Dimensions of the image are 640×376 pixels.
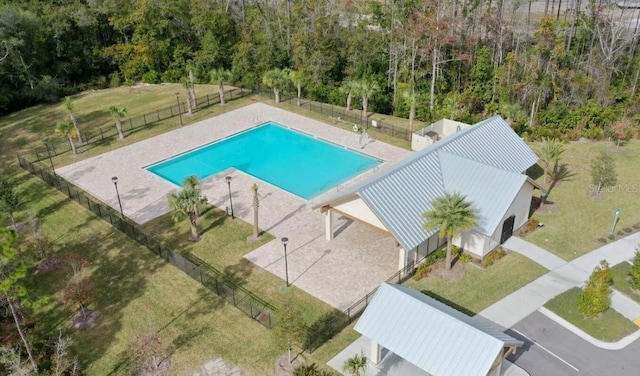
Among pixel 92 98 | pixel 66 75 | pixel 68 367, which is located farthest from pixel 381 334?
pixel 66 75

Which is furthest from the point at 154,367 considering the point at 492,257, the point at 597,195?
the point at 597,195

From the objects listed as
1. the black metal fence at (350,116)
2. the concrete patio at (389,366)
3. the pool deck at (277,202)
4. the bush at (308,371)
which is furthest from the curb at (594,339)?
the black metal fence at (350,116)

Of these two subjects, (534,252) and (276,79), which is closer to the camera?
(534,252)

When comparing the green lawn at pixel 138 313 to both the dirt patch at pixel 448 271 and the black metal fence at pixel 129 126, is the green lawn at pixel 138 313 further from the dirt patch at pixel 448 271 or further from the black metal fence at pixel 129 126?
the black metal fence at pixel 129 126

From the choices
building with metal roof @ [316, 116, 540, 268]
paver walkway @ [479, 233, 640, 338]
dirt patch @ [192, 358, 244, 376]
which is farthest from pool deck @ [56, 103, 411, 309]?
paver walkway @ [479, 233, 640, 338]

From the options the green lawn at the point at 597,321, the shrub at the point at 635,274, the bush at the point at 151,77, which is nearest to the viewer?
the green lawn at the point at 597,321

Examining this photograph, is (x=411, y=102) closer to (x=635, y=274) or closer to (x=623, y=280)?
(x=623, y=280)
